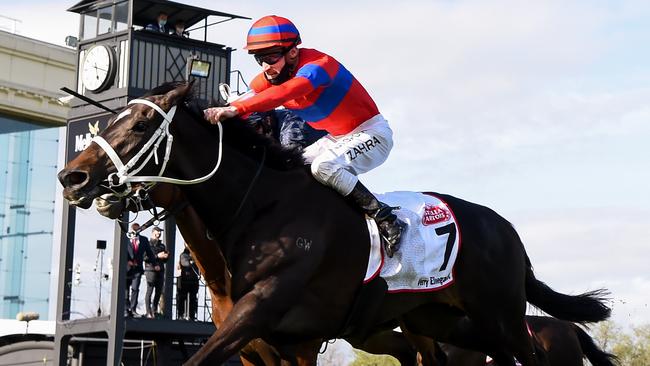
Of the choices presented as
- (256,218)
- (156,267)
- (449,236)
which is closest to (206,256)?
(256,218)

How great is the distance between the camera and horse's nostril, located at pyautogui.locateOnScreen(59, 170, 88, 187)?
644cm

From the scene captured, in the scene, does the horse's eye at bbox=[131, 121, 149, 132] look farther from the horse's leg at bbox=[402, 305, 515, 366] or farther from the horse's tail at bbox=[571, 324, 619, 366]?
the horse's tail at bbox=[571, 324, 619, 366]

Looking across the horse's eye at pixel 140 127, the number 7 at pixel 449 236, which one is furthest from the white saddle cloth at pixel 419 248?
the horse's eye at pixel 140 127

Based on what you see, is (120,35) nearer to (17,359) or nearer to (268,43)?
(17,359)

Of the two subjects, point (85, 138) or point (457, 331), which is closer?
point (457, 331)

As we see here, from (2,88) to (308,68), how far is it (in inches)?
818

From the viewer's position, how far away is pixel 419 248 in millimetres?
7473

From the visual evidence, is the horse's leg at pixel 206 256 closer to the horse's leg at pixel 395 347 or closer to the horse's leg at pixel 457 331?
the horse's leg at pixel 457 331

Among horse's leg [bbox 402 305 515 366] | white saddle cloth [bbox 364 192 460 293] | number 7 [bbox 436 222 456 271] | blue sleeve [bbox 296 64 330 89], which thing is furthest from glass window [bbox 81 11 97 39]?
blue sleeve [bbox 296 64 330 89]

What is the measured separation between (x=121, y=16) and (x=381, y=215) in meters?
14.3

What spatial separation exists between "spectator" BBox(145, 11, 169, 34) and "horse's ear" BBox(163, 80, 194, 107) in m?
13.4

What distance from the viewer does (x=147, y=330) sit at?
19562 millimetres

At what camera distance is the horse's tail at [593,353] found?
1156cm

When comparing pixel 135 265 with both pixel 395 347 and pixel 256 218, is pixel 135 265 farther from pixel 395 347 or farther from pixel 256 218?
pixel 256 218
